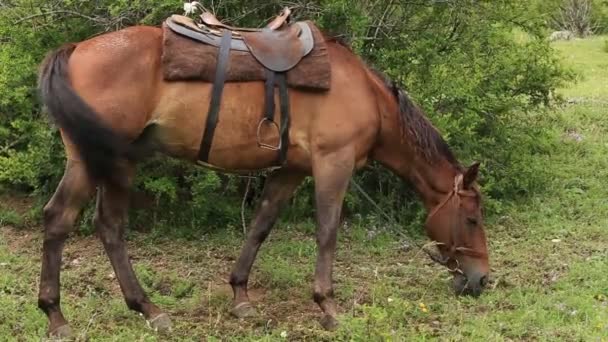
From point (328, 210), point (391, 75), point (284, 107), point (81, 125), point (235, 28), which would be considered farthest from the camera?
point (391, 75)

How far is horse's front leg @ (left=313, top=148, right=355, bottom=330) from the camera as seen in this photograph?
4352mm

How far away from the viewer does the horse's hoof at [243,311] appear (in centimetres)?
461

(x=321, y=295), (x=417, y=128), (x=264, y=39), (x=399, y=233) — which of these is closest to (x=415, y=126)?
(x=417, y=128)

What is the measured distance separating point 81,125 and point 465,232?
2.50m

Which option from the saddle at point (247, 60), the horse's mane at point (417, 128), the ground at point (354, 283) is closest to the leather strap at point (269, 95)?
the saddle at point (247, 60)

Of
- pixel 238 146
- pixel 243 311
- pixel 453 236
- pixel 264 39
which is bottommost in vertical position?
pixel 243 311

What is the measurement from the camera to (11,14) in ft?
21.5

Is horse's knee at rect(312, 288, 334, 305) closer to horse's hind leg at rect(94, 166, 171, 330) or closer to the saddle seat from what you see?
horse's hind leg at rect(94, 166, 171, 330)

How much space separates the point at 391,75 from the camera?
6617mm

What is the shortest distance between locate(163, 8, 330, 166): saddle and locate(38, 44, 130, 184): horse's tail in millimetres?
490

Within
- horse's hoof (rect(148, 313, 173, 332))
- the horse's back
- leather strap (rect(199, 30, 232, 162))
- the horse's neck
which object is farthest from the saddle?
horse's hoof (rect(148, 313, 173, 332))

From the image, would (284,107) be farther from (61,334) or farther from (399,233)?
(399,233)

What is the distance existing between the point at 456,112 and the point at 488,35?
0.86 meters

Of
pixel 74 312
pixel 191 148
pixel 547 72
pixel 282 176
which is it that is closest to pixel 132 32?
pixel 191 148
